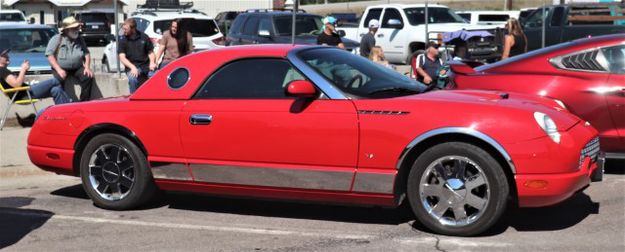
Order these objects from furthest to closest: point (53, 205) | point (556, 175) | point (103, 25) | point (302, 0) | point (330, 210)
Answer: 1. point (302, 0)
2. point (103, 25)
3. point (53, 205)
4. point (330, 210)
5. point (556, 175)

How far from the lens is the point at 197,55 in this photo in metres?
6.91

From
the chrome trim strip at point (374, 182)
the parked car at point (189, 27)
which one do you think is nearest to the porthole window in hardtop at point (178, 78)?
the chrome trim strip at point (374, 182)

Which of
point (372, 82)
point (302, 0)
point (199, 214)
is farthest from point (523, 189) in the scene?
point (302, 0)

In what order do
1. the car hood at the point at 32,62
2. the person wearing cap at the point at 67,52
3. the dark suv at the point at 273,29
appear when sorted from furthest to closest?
the dark suv at the point at 273,29 < the car hood at the point at 32,62 < the person wearing cap at the point at 67,52

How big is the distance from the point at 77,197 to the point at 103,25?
30000 mm

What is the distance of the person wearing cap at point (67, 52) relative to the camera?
11.1m

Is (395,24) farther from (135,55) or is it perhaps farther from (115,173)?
(115,173)

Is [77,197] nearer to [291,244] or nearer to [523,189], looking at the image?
[291,244]

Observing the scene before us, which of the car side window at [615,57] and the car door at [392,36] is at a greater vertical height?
the car side window at [615,57]

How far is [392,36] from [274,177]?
48.8 ft

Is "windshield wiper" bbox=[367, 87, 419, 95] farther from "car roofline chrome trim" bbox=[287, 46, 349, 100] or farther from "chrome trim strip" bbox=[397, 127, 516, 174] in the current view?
"chrome trim strip" bbox=[397, 127, 516, 174]

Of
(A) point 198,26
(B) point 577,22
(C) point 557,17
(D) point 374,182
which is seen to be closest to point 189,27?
(A) point 198,26

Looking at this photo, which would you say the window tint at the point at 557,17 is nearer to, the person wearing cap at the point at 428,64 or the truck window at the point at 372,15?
the truck window at the point at 372,15

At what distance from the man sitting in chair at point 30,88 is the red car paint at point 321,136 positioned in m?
4.25
